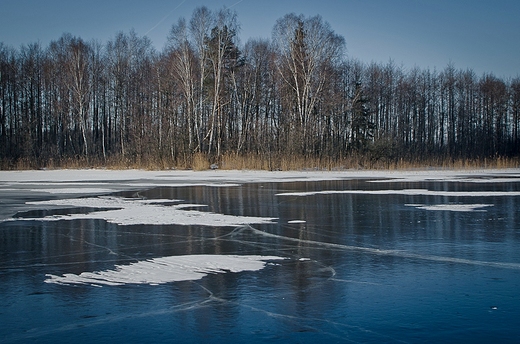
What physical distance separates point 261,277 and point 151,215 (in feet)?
16.4

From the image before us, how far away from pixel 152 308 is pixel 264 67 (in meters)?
52.5

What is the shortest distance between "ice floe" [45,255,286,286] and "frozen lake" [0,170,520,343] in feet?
0.06

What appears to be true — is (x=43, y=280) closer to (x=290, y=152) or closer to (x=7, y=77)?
(x=290, y=152)

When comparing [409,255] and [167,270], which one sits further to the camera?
[409,255]

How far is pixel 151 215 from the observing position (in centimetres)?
940

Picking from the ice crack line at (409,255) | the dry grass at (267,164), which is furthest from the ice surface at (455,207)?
the dry grass at (267,164)

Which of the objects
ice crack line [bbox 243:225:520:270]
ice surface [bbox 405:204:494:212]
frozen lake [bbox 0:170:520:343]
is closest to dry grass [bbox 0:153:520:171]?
ice surface [bbox 405:204:494:212]

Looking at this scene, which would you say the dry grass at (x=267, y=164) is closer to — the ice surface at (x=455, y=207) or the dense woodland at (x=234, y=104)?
the dense woodland at (x=234, y=104)

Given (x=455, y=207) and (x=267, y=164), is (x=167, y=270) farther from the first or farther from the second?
(x=267, y=164)

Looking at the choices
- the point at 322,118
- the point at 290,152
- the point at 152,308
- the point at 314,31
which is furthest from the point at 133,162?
the point at 152,308

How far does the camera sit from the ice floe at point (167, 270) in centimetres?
471

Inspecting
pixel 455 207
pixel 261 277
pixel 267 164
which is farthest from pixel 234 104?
pixel 261 277

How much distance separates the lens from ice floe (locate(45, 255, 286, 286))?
4.71 m

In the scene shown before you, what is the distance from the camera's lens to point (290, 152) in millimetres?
30750
